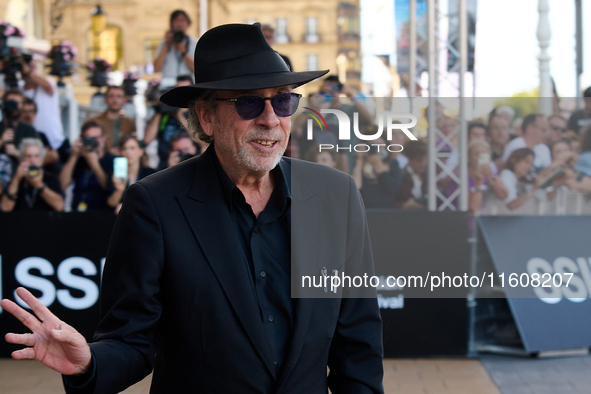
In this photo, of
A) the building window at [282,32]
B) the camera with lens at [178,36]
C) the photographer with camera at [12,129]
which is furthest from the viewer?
the building window at [282,32]

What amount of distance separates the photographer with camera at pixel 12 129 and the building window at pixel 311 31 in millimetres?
8565

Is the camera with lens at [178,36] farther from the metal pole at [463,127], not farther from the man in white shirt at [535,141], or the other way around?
the man in white shirt at [535,141]

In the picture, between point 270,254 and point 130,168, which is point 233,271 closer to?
point 270,254

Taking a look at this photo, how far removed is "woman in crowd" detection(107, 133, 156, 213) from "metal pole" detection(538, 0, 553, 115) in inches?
155

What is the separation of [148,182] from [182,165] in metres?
0.18

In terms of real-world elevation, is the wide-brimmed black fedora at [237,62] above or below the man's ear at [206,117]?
above

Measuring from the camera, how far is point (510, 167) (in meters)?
5.81

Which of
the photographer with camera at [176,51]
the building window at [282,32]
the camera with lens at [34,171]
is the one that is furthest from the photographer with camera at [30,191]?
the building window at [282,32]

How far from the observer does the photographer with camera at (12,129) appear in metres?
6.08

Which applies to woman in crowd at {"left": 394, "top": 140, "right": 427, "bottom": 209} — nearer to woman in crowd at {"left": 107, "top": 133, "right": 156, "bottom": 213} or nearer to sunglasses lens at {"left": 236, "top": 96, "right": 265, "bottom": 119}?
woman in crowd at {"left": 107, "top": 133, "right": 156, "bottom": 213}

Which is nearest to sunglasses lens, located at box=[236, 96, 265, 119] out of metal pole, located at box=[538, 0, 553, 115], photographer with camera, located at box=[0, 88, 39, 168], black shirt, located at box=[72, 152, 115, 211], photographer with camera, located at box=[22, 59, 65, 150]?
black shirt, located at box=[72, 152, 115, 211]

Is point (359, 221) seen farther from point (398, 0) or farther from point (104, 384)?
point (398, 0)

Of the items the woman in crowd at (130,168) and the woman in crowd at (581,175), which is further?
the woman in crowd at (130,168)

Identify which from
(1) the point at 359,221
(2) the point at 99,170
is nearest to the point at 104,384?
(1) the point at 359,221
